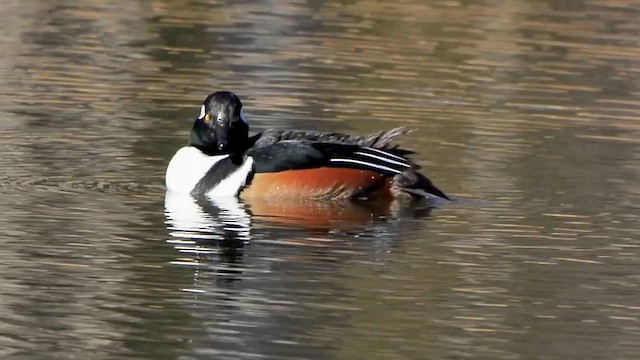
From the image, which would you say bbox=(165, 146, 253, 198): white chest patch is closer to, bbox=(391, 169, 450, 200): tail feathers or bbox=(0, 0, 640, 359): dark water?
bbox=(0, 0, 640, 359): dark water

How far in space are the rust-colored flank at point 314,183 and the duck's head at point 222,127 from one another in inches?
19.4

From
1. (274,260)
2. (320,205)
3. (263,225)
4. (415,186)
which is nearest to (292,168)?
(320,205)

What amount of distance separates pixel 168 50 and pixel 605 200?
364 inches

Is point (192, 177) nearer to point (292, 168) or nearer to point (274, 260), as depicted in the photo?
point (292, 168)

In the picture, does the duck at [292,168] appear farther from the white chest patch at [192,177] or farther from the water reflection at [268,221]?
the water reflection at [268,221]

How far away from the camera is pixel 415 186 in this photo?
568 inches

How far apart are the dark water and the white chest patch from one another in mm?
232

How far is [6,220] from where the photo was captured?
13.0 m

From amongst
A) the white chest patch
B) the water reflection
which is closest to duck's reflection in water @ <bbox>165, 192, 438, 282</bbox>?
the water reflection

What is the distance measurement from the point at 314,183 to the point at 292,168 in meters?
0.22

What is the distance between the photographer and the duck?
14383 millimetres

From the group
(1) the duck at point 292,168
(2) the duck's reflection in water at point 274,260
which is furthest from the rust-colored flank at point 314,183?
(2) the duck's reflection in water at point 274,260

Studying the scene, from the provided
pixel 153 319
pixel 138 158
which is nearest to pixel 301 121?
pixel 138 158

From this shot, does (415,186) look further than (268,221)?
Yes
